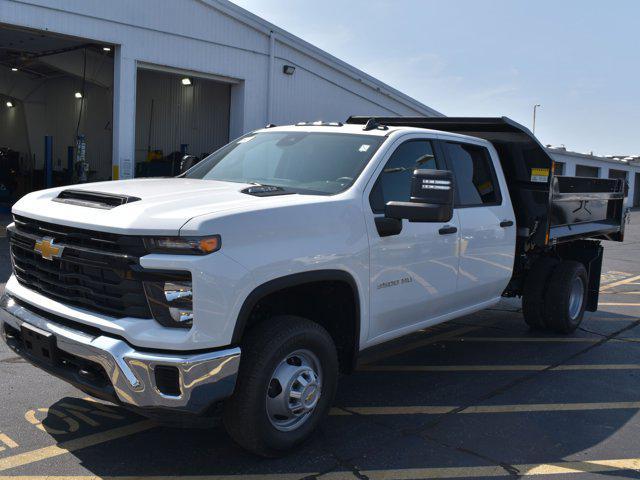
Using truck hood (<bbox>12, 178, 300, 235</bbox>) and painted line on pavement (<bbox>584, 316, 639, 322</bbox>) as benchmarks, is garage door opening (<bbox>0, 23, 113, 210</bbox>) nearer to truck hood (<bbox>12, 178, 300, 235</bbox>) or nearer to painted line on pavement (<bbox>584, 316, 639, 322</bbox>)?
painted line on pavement (<bbox>584, 316, 639, 322</bbox>)

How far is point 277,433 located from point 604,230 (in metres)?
5.54

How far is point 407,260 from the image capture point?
438cm

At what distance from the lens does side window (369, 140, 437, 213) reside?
4.25 m

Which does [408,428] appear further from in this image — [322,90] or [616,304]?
[322,90]

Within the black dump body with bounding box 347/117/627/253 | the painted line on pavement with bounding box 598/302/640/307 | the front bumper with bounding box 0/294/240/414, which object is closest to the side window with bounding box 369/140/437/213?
the black dump body with bounding box 347/117/627/253

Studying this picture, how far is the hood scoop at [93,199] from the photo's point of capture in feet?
11.4

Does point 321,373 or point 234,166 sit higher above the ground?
point 234,166

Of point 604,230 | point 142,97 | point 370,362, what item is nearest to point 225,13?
point 142,97

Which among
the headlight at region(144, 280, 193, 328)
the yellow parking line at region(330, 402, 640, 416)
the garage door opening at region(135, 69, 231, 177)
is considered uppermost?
the garage door opening at region(135, 69, 231, 177)

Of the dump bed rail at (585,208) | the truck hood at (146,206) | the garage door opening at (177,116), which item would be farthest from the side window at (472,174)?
the garage door opening at (177,116)

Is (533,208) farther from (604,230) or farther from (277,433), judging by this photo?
(277,433)

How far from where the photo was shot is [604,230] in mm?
7578

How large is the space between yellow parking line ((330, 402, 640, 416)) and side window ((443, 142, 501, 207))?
1.59 metres

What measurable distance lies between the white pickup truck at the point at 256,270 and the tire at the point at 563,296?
1498 mm
